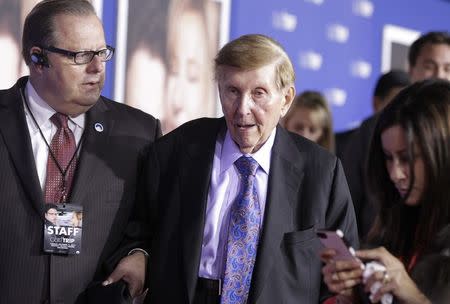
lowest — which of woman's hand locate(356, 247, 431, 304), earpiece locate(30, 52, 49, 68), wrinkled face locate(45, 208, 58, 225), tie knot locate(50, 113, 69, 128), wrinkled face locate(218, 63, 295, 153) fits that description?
woman's hand locate(356, 247, 431, 304)

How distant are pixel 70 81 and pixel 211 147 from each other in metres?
0.56

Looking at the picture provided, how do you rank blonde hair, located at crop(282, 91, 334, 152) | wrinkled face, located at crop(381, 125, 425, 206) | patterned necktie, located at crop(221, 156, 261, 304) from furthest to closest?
blonde hair, located at crop(282, 91, 334, 152)
patterned necktie, located at crop(221, 156, 261, 304)
wrinkled face, located at crop(381, 125, 425, 206)

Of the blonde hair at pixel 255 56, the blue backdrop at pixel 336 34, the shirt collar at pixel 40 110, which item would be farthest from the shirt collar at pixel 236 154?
the blue backdrop at pixel 336 34

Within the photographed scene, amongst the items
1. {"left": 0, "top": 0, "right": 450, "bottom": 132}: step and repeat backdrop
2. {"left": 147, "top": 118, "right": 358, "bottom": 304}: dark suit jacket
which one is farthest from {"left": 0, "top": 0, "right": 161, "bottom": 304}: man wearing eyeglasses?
{"left": 0, "top": 0, "right": 450, "bottom": 132}: step and repeat backdrop

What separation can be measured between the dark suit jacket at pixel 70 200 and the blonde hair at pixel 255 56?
1.64ft

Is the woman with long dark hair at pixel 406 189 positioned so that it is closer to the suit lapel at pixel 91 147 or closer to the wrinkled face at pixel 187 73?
the suit lapel at pixel 91 147

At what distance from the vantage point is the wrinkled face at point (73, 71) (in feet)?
10.8

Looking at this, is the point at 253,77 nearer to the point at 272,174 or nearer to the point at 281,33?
the point at 272,174

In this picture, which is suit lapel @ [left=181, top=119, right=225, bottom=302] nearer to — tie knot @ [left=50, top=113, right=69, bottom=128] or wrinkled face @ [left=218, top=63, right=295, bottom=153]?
wrinkled face @ [left=218, top=63, right=295, bottom=153]

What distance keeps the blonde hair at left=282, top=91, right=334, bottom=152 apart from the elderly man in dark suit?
2.68m

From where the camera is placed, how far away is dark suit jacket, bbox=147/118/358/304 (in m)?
2.99

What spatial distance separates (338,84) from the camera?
7102 millimetres

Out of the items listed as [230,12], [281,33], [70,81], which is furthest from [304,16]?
[70,81]

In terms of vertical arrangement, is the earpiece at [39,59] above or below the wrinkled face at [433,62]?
below
